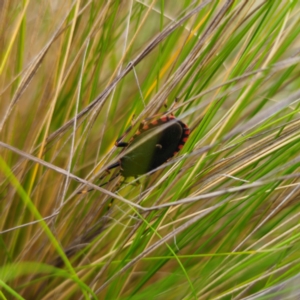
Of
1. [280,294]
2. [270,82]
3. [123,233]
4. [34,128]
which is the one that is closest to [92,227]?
[123,233]

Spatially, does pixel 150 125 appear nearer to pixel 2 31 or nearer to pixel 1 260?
pixel 2 31

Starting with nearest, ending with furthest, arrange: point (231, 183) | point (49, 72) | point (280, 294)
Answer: point (280, 294), point (231, 183), point (49, 72)

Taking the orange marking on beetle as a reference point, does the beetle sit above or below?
below

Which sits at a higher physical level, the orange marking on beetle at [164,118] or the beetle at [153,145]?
the orange marking on beetle at [164,118]

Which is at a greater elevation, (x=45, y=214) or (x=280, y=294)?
(x=280, y=294)
